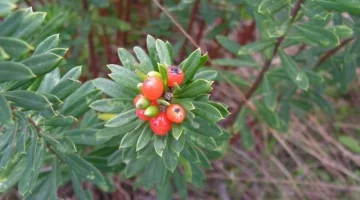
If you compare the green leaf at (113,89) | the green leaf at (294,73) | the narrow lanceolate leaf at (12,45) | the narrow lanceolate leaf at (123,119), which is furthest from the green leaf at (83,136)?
the green leaf at (294,73)

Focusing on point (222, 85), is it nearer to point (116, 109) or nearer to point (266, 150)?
point (266, 150)

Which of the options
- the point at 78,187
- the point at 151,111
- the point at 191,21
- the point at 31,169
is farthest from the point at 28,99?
the point at 191,21

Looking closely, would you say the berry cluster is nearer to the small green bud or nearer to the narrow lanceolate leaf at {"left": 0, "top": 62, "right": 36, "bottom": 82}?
the small green bud

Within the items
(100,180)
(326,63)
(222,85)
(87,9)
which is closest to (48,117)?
(100,180)

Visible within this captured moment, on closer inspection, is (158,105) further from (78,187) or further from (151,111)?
(78,187)

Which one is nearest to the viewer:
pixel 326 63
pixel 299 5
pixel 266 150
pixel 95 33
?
pixel 299 5

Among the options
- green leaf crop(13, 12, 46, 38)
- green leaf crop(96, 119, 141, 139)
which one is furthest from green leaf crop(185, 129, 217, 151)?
green leaf crop(13, 12, 46, 38)
